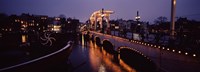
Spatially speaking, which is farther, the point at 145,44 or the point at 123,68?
the point at 123,68

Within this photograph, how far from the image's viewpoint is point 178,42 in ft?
34.8

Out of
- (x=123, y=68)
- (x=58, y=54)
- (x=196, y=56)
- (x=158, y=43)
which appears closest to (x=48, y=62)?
(x=58, y=54)

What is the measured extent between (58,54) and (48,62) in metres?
2.13

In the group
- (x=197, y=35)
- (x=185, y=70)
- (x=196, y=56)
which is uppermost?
(x=197, y=35)

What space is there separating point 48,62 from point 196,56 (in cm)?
745

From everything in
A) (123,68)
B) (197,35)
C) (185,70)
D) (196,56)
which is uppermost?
(197,35)

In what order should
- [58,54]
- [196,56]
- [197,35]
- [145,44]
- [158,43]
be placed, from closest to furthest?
[196,56], [197,35], [158,43], [58,54], [145,44]

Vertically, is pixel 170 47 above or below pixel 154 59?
above

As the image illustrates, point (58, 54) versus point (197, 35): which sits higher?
point (197, 35)

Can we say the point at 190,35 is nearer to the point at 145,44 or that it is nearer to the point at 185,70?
the point at 185,70

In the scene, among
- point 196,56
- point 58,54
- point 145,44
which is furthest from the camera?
point 145,44

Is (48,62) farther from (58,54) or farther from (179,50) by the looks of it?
(179,50)

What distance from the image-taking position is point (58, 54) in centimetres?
1335

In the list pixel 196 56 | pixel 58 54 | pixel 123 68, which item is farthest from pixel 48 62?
pixel 123 68
